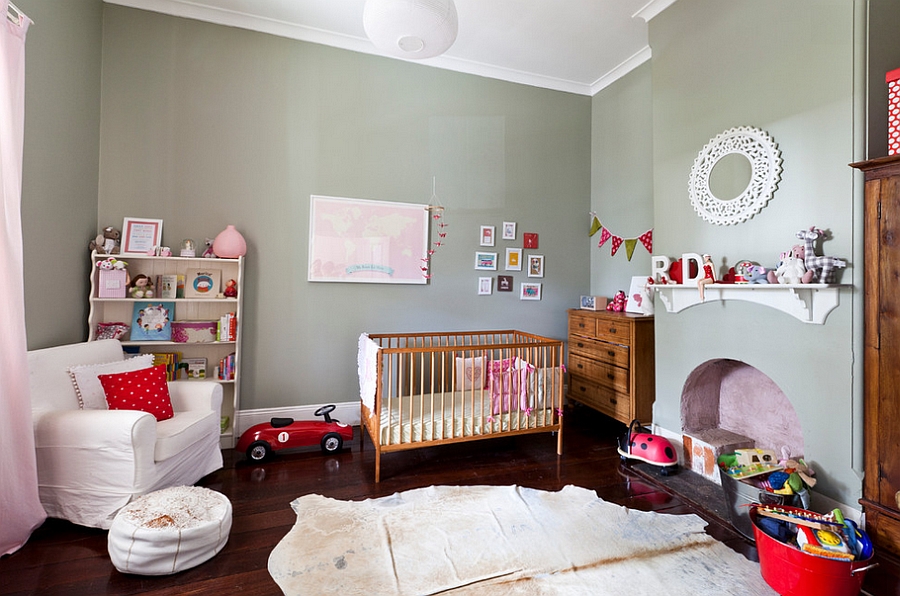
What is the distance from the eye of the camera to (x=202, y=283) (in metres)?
3.13

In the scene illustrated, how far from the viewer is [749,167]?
8.05 ft

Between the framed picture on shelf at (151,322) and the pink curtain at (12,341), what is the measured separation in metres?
1.09

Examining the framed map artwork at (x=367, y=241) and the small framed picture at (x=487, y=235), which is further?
the small framed picture at (x=487, y=235)

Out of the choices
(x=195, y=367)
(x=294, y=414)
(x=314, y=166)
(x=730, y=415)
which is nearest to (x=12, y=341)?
(x=195, y=367)

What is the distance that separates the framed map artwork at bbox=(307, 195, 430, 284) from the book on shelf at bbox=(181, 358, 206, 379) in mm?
964

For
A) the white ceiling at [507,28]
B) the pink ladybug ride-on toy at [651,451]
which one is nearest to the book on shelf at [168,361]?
the white ceiling at [507,28]

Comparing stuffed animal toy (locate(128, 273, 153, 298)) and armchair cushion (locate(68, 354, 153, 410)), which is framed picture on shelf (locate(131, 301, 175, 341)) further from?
armchair cushion (locate(68, 354, 153, 410))

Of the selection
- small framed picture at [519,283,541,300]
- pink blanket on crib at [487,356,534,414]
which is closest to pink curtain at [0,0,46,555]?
pink blanket on crib at [487,356,534,414]

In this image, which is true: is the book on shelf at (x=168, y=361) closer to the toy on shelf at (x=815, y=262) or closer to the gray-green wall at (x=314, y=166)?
the gray-green wall at (x=314, y=166)

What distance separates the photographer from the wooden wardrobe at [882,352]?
69.6 inches

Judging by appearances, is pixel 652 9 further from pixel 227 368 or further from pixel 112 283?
pixel 112 283

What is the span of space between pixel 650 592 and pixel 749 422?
170 centimetres

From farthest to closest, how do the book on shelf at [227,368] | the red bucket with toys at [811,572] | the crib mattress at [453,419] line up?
the book on shelf at [227,368], the crib mattress at [453,419], the red bucket with toys at [811,572]

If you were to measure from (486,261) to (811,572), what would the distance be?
288 centimetres
